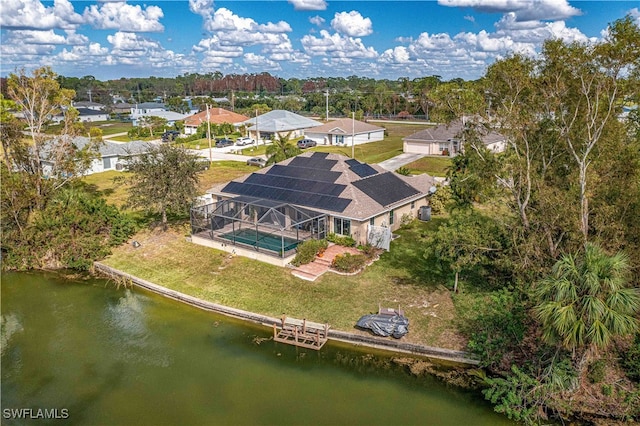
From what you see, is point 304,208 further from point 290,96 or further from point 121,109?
point 290,96

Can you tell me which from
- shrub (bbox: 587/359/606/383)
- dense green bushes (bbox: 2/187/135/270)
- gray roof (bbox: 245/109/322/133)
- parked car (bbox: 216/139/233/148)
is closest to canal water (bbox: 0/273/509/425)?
shrub (bbox: 587/359/606/383)

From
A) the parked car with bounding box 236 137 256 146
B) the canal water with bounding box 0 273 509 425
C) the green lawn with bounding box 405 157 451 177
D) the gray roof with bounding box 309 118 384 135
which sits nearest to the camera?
the canal water with bounding box 0 273 509 425

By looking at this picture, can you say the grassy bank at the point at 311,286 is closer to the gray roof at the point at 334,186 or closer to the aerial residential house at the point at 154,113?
the gray roof at the point at 334,186

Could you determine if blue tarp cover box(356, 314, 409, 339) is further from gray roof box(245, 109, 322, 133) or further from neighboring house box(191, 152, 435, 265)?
gray roof box(245, 109, 322, 133)

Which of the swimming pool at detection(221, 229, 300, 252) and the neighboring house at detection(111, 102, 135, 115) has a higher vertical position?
the neighboring house at detection(111, 102, 135, 115)

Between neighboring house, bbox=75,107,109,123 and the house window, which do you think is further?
neighboring house, bbox=75,107,109,123

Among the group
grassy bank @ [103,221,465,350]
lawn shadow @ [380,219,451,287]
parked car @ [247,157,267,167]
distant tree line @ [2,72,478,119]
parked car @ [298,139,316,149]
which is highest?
distant tree line @ [2,72,478,119]

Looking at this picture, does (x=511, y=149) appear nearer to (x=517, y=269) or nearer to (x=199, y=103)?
(x=517, y=269)

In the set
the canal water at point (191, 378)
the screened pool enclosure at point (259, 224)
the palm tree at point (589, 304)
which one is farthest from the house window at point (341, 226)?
the palm tree at point (589, 304)

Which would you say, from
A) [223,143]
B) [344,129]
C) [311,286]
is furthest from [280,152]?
[223,143]
